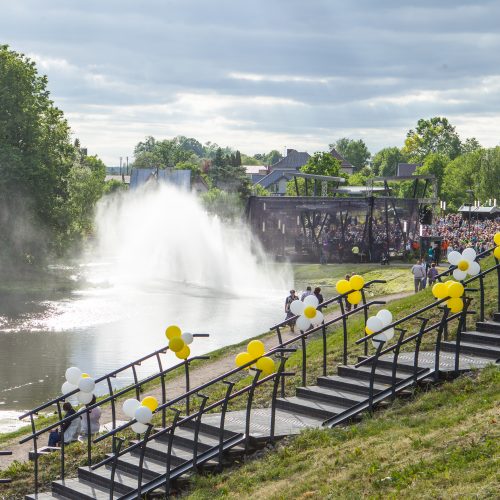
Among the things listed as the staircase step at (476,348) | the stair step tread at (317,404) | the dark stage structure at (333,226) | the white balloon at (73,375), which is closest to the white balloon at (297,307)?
the stair step tread at (317,404)

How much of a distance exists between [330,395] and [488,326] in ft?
10.7

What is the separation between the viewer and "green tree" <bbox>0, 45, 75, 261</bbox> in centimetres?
6034

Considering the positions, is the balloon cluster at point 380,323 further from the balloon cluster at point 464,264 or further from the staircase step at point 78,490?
the staircase step at point 78,490

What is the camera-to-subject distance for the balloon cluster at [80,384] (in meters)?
14.9

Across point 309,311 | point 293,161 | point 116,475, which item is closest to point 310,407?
point 309,311

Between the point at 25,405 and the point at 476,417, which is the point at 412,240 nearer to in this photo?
the point at 25,405

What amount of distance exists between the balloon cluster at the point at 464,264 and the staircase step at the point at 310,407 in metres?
3.57

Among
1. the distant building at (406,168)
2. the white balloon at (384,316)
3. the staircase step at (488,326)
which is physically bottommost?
the staircase step at (488,326)

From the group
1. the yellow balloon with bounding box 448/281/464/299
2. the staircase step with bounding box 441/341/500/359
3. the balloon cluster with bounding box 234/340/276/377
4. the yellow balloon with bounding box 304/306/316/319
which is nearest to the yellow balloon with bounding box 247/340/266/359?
the balloon cluster with bounding box 234/340/276/377

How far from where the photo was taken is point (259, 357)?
45.4 feet

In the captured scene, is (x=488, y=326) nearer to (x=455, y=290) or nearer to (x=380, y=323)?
(x=455, y=290)

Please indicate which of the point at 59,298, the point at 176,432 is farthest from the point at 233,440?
the point at 59,298

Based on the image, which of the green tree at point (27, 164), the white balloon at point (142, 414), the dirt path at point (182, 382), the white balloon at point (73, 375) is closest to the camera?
the white balloon at point (142, 414)

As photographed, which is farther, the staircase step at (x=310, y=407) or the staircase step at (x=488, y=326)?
the staircase step at (x=488, y=326)
